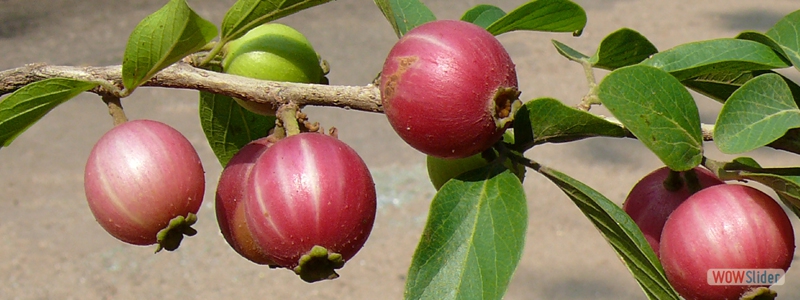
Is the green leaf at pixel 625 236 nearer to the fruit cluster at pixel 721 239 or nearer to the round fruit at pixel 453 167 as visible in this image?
the fruit cluster at pixel 721 239

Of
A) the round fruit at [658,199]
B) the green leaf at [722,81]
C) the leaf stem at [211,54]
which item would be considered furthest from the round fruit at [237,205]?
the green leaf at [722,81]

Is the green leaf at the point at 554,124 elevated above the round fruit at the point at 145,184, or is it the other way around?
the green leaf at the point at 554,124

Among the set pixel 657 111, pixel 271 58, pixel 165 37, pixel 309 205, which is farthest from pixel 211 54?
pixel 657 111

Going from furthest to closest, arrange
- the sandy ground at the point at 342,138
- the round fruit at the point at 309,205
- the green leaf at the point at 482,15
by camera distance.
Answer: the sandy ground at the point at 342,138, the green leaf at the point at 482,15, the round fruit at the point at 309,205

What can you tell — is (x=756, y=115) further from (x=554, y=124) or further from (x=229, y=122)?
(x=229, y=122)

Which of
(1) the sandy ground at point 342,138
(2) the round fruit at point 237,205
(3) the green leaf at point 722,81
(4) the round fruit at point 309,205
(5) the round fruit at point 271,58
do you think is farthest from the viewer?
(1) the sandy ground at point 342,138

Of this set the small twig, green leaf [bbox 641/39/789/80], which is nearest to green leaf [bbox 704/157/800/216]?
green leaf [bbox 641/39/789/80]
